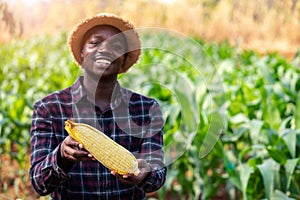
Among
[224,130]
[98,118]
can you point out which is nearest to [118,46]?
[98,118]

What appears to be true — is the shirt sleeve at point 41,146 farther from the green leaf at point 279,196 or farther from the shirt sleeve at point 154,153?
the green leaf at point 279,196

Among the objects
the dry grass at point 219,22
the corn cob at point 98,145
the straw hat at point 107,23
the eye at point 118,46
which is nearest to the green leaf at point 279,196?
the straw hat at point 107,23

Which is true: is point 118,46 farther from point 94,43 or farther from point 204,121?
point 204,121

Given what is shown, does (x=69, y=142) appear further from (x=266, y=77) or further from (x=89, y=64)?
(x=266, y=77)

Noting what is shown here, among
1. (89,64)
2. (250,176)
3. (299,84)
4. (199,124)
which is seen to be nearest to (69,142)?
(89,64)

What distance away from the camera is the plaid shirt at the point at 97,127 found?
1.91 meters

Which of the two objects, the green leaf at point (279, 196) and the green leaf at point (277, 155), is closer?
the green leaf at point (279, 196)

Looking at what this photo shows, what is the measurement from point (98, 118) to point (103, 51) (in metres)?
0.30

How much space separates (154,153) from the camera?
1887mm

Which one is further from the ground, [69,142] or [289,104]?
[289,104]

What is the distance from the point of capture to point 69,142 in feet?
5.25

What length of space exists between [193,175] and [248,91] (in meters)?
0.96

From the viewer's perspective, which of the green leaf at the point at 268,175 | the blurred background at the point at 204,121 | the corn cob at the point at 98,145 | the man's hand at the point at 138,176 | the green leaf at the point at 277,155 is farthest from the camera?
the green leaf at the point at 277,155

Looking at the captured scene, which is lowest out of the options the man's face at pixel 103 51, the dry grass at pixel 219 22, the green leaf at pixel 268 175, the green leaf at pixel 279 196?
the green leaf at pixel 279 196
